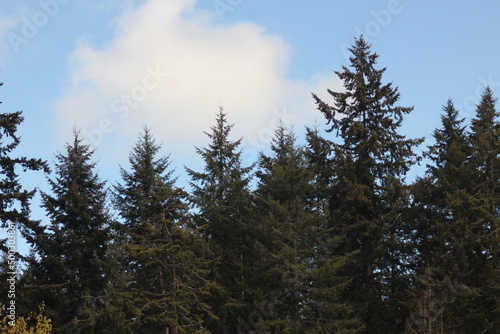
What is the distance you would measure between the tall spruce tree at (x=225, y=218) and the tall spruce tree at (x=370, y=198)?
5.67 metres

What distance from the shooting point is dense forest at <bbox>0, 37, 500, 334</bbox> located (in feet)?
110

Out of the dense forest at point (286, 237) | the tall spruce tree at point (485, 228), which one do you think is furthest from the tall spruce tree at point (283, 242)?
the tall spruce tree at point (485, 228)

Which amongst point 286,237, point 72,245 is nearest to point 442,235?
point 286,237

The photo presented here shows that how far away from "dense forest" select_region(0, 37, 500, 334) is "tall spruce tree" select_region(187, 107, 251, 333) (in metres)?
0.11

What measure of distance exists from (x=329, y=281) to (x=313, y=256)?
1.73 metres

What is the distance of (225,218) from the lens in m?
40.2

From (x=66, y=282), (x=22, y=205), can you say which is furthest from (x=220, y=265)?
(x=22, y=205)

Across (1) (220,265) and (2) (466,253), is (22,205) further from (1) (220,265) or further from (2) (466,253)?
(2) (466,253)

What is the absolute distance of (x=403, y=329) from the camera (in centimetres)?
3709

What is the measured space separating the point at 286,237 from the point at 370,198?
23.4 feet

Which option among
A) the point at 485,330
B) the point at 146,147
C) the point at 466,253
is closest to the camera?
the point at 485,330

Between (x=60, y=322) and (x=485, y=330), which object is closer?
(x=485, y=330)

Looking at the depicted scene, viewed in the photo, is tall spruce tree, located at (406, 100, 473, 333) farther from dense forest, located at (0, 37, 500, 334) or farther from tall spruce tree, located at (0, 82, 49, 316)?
tall spruce tree, located at (0, 82, 49, 316)

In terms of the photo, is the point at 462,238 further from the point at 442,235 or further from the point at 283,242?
the point at 283,242
